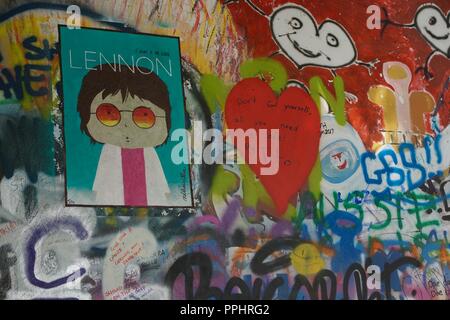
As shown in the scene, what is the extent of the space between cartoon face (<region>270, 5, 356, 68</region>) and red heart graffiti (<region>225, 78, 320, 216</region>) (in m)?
0.35

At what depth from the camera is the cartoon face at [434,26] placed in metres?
6.79

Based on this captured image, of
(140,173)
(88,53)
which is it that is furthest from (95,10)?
(140,173)

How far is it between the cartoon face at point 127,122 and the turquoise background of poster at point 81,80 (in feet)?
0.29

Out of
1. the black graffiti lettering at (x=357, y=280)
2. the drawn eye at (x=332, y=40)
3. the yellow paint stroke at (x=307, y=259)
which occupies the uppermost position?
the drawn eye at (x=332, y=40)

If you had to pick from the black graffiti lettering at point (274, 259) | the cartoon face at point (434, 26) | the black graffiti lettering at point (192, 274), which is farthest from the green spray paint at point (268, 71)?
the black graffiti lettering at point (192, 274)

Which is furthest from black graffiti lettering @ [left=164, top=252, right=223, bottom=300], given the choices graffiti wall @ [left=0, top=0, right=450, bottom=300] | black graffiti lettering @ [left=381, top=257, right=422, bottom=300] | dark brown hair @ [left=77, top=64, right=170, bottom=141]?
black graffiti lettering @ [left=381, top=257, right=422, bottom=300]

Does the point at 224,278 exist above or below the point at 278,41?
below

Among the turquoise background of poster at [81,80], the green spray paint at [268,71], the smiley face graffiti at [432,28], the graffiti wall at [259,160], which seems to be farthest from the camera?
the smiley face graffiti at [432,28]

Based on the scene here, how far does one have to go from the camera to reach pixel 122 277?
223 inches

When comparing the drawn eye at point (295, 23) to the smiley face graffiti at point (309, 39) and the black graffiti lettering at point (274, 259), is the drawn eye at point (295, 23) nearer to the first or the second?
the smiley face graffiti at point (309, 39)

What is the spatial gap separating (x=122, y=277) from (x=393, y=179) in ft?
8.53

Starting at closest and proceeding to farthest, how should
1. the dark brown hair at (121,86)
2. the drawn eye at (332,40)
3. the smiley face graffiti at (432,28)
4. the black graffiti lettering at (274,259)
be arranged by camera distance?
1. the dark brown hair at (121,86)
2. the black graffiti lettering at (274,259)
3. the drawn eye at (332,40)
4. the smiley face graffiti at (432,28)

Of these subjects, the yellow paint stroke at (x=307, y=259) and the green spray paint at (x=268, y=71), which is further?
the green spray paint at (x=268, y=71)

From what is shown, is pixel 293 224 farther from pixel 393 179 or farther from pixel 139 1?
pixel 139 1
